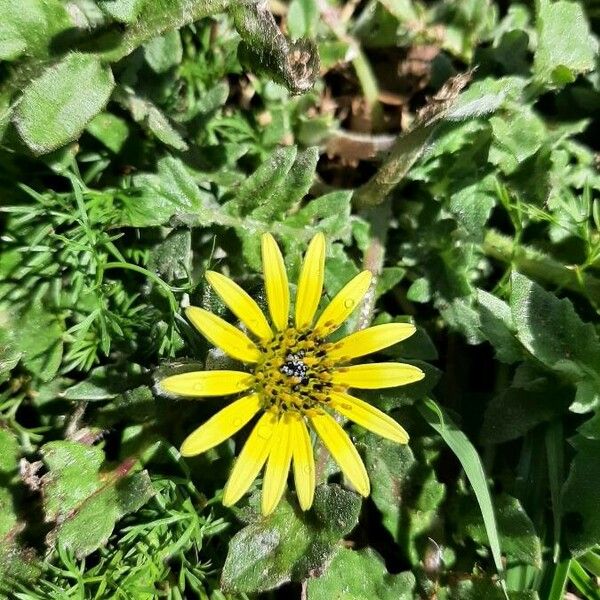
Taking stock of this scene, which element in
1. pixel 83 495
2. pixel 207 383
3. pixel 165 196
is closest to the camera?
pixel 207 383

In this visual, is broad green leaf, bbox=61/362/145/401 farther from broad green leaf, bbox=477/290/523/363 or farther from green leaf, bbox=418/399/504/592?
broad green leaf, bbox=477/290/523/363

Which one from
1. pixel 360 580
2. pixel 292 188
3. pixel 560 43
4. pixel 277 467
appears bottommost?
pixel 360 580

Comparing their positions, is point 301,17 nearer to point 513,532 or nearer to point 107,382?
point 107,382

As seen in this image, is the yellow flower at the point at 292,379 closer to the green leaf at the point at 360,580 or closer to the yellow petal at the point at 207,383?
the yellow petal at the point at 207,383

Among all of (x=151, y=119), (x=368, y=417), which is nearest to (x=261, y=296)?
(x=368, y=417)

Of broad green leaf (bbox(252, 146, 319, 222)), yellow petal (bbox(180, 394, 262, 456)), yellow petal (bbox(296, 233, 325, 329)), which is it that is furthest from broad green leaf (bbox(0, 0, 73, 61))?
yellow petal (bbox(180, 394, 262, 456))

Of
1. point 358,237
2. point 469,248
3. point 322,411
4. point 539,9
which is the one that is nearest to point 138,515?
point 322,411

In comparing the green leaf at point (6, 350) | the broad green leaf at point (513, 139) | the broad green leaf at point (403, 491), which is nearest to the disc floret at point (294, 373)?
the broad green leaf at point (403, 491)
